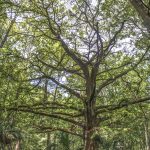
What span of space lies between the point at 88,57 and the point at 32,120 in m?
4.44

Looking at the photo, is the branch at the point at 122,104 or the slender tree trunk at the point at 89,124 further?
the slender tree trunk at the point at 89,124

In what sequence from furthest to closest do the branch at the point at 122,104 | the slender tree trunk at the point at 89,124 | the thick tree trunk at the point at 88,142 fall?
the slender tree trunk at the point at 89,124 < the thick tree trunk at the point at 88,142 < the branch at the point at 122,104

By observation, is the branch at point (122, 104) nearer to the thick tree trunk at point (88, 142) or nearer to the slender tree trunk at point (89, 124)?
the slender tree trunk at point (89, 124)

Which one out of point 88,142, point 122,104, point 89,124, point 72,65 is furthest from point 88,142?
point 72,65

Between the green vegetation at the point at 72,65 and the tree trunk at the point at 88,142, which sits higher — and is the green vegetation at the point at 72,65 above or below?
above

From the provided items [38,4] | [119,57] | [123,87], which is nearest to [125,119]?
[123,87]

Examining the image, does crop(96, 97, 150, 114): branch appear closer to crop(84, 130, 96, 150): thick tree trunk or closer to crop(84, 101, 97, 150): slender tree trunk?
crop(84, 101, 97, 150): slender tree trunk

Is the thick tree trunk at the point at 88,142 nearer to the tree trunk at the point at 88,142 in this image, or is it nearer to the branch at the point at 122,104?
the tree trunk at the point at 88,142

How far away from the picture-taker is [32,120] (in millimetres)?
14320

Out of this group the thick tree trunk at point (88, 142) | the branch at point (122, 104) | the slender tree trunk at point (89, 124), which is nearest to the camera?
the branch at point (122, 104)

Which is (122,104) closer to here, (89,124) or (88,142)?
(89,124)

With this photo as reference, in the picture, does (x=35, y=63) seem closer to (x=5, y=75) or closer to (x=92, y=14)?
(x=5, y=75)

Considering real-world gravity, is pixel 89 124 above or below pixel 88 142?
above

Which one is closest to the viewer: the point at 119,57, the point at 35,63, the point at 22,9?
the point at 22,9
